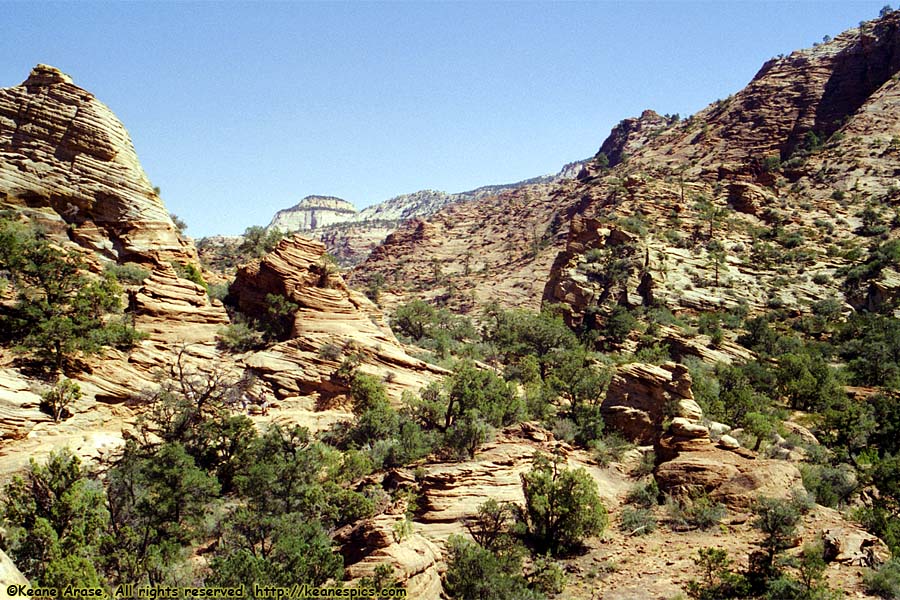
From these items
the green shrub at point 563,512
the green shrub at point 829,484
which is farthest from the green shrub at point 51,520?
the green shrub at point 829,484

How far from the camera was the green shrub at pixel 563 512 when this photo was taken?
17.5 metres

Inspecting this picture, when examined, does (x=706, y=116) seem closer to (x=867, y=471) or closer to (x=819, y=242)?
(x=819, y=242)

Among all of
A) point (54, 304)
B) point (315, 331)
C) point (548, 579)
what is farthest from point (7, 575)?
point (315, 331)

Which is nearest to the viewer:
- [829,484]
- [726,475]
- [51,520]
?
[51,520]

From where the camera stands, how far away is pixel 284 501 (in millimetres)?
17672

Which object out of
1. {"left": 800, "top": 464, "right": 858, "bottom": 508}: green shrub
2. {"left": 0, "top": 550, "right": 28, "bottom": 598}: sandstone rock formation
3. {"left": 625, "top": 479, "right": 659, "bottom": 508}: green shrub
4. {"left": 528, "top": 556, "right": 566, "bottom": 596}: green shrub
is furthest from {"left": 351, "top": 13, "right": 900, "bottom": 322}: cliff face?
{"left": 0, "top": 550, "right": 28, "bottom": 598}: sandstone rock formation

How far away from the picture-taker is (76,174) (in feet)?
97.7

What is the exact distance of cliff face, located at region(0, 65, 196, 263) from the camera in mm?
28641

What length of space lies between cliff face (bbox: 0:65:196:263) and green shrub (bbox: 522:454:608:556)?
25.7 metres

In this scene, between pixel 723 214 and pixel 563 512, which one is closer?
pixel 563 512

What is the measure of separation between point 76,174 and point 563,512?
102 ft

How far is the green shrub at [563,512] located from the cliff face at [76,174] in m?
25.7

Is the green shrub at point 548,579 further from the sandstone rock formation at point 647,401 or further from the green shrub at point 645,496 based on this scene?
the sandstone rock formation at point 647,401

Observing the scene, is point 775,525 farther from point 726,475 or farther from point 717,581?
point 726,475
